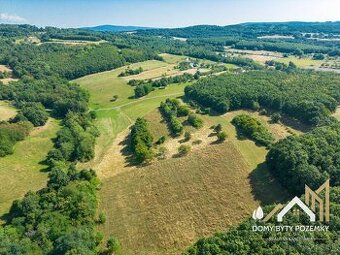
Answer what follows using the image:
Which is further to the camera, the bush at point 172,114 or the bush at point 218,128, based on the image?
the bush at point 172,114

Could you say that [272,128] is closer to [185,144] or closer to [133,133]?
[185,144]

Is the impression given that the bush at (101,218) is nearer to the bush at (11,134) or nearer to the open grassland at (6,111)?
the bush at (11,134)

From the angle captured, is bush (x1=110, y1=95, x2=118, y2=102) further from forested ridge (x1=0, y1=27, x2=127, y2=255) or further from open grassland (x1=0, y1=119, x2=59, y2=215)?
open grassland (x1=0, y1=119, x2=59, y2=215)

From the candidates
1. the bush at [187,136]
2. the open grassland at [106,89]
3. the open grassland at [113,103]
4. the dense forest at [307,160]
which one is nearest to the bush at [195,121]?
the bush at [187,136]

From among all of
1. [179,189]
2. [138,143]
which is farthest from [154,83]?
[179,189]

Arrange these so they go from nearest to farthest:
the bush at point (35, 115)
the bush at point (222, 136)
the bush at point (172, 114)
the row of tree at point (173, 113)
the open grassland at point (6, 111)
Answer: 1. the bush at point (222, 136)
2. the bush at point (172, 114)
3. the row of tree at point (173, 113)
4. the bush at point (35, 115)
5. the open grassland at point (6, 111)

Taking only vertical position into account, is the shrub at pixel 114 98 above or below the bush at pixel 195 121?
below

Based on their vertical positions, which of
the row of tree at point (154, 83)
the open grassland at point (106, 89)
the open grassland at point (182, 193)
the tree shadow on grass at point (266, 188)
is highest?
the tree shadow on grass at point (266, 188)

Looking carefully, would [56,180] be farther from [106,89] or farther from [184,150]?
[106,89]
